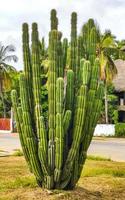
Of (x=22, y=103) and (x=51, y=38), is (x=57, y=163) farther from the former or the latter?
(x=51, y=38)

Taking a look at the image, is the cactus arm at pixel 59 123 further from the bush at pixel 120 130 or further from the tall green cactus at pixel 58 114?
the bush at pixel 120 130

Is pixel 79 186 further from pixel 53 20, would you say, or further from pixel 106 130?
pixel 106 130

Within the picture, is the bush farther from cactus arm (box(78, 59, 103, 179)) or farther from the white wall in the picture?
cactus arm (box(78, 59, 103, 179))

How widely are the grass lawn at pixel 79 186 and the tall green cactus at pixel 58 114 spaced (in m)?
0.31

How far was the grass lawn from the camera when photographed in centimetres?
919

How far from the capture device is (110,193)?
9875mm

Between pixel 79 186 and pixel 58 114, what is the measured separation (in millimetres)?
2134

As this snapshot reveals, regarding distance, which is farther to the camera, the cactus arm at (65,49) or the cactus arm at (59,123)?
the cactus arm at (65,49)

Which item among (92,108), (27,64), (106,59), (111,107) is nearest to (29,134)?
(92,108)

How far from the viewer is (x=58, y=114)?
348 inches

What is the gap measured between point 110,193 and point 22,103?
100 inches

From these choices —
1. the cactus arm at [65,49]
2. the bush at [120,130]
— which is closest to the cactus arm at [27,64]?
the cactus arm at [65,49]

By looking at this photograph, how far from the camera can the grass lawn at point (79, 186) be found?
919cm

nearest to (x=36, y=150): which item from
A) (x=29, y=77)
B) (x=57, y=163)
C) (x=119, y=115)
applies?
(x=57, y=163)
